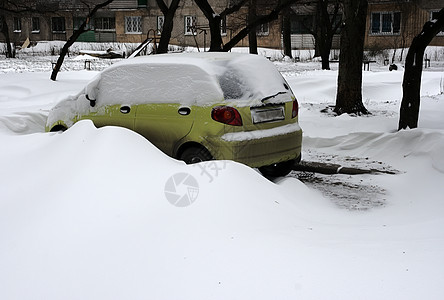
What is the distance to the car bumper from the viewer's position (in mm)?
6676

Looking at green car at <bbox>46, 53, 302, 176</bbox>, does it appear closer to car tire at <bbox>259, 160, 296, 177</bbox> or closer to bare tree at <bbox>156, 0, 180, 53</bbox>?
car tire at <bbox>259, 160, 296, 177</bbox>

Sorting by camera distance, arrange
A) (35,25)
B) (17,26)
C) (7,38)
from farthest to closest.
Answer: (17,26) < (35,25) < (7,38)

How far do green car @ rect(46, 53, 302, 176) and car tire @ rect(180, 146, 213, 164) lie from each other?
0.01 metres

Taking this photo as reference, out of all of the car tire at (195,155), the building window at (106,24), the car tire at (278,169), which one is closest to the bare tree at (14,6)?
the building window at (106,24)

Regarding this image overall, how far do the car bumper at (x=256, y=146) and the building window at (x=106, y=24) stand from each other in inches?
1915

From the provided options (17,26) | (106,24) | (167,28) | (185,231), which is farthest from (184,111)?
(17,26)

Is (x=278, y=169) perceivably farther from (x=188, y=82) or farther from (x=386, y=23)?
(x=386, y=23)

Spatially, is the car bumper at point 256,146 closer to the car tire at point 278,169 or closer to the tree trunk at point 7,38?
the car tire at point 278,169

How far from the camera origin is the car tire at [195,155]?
22.5 ft

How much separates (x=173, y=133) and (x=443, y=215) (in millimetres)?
3227

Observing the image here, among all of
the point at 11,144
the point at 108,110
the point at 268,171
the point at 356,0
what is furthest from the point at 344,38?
the point at 11,144

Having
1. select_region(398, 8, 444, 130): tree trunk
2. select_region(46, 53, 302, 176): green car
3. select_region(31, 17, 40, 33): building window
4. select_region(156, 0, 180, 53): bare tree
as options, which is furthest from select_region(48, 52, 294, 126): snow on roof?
select_region(31, 17, 40, 33): building window

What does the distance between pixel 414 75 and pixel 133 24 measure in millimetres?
44914

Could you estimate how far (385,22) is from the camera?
47688 mm
